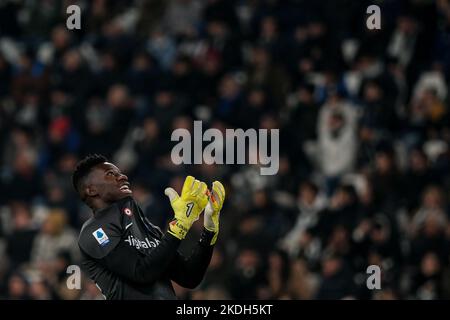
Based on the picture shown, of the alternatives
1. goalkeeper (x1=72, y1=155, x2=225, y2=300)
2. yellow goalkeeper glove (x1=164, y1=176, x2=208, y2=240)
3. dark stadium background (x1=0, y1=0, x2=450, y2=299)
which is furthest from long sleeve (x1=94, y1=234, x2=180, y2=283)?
dark stadium background (x1=0, y1=0, x2=450, y2=299)

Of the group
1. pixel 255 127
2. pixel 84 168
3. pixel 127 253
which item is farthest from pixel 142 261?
pixel 255 127

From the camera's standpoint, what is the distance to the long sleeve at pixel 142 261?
6078 millimetres

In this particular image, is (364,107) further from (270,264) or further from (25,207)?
(25,207)

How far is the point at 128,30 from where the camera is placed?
15.2m

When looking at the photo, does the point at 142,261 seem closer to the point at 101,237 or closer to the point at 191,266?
the point at 101,237

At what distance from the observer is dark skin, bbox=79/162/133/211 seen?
639cm

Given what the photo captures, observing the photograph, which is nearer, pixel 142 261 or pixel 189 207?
pixel 142 261

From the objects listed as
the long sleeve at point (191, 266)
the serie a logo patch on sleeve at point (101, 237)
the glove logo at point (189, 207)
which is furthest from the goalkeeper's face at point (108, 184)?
the long sleeve at point (191, 266)

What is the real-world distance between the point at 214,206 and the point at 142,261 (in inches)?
22.8

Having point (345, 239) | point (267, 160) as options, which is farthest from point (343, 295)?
point (267, 160)

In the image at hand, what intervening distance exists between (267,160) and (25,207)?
2.93 metres

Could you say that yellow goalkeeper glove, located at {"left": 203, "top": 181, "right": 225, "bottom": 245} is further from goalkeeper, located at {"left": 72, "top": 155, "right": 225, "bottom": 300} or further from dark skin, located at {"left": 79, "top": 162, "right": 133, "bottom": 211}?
dark skin, located at {"left": 79, "top": 162, "right": 133, "bottom": 211}

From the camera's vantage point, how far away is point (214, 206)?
6.48m
